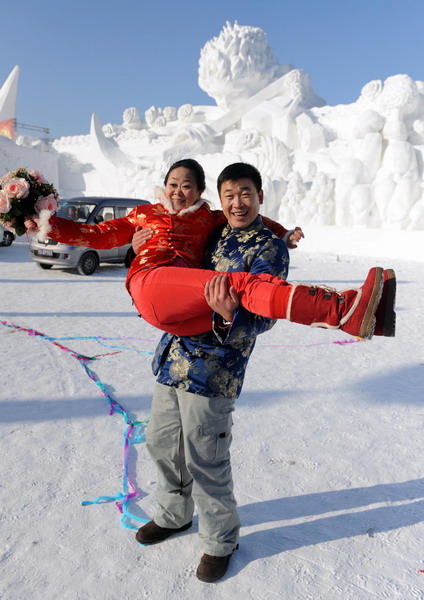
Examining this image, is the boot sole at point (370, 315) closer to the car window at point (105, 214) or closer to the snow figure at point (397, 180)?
the car window at point (105, 214)

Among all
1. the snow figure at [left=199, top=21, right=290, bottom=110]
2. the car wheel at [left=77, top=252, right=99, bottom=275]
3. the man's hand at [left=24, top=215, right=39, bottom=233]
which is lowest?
the car wheel at [left=77, top=252, right=99, bottom=275]

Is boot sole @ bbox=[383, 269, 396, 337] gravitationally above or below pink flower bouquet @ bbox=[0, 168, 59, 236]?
below

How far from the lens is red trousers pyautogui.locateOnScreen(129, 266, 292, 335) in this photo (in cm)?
145

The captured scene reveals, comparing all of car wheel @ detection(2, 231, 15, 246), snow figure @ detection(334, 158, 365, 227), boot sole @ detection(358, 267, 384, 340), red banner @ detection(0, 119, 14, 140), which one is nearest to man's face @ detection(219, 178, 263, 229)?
boot sole @ detection(358, 267, 384, 340)

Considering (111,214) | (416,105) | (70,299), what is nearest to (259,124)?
(416,105)

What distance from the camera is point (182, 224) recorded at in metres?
1.93

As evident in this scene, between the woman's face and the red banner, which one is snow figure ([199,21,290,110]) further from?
the woman's face

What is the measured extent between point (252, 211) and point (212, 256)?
0.80ft

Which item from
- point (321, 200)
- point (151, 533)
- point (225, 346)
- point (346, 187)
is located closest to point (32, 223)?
point (225, 346)

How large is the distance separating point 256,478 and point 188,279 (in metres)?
1.37

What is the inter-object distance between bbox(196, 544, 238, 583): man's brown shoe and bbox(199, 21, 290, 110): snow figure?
1229 inches

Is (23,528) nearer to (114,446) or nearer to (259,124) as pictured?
(114,446)

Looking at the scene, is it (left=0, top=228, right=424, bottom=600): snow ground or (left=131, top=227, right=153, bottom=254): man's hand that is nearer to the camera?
(left=0, top=228, right=424, bottom=600): snow ground

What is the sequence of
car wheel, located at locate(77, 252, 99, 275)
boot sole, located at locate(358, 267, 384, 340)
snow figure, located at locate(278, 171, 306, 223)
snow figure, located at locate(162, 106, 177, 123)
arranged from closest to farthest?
boot sole, located at locate(358, 267, 384, 340) < car wheel, located at locate(77, 252, 99, 275) < snow figure, located at locate(278, 171, 306, 223) < snow figure, located at locate(162, 106, 177, 123)
